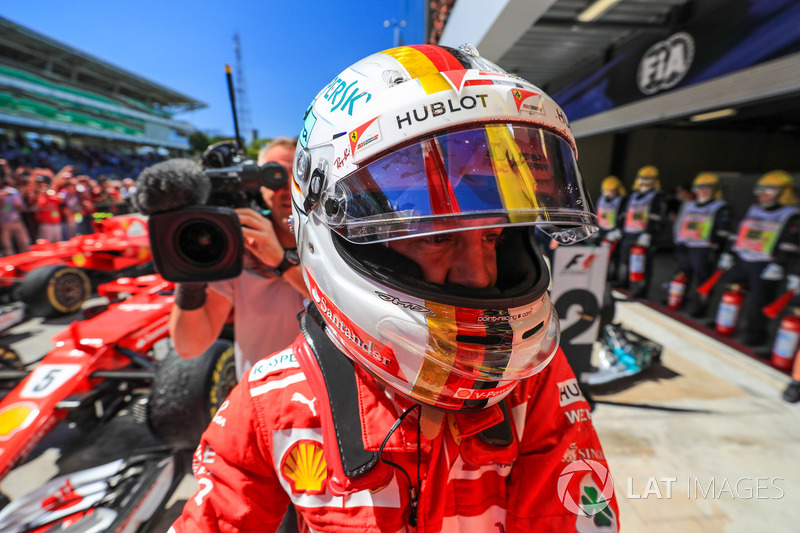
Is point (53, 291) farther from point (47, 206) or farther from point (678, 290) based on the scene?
point (678, 290)

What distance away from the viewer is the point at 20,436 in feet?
5.76

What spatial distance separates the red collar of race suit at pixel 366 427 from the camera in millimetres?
754

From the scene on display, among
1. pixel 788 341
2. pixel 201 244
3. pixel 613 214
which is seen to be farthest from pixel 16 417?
Result: pixel 613 214

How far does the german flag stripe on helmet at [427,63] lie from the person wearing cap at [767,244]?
4747 millimetres

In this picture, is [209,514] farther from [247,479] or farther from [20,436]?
[20,436]

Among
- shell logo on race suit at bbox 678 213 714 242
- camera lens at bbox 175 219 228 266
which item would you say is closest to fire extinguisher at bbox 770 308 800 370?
shell logo on race suit at bbox 678 213 714 242

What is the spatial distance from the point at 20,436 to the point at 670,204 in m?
11.8

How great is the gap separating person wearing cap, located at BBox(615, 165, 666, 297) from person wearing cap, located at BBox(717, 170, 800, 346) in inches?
63.7

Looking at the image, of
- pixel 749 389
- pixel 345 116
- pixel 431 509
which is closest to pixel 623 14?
pixel 749 389

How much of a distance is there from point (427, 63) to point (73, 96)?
35.0 m

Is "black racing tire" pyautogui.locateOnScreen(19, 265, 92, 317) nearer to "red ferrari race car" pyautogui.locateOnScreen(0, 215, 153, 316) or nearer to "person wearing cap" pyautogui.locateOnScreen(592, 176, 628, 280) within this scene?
"red ferrari race car" pyautogui.locateOnScreen(0, 215, 153, 316)

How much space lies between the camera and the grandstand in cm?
2200

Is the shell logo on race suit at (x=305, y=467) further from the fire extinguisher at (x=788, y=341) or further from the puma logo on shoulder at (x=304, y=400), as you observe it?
the fire extinguisher at (x=788, y=341)

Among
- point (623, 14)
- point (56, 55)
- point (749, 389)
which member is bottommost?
point (749, 389)
